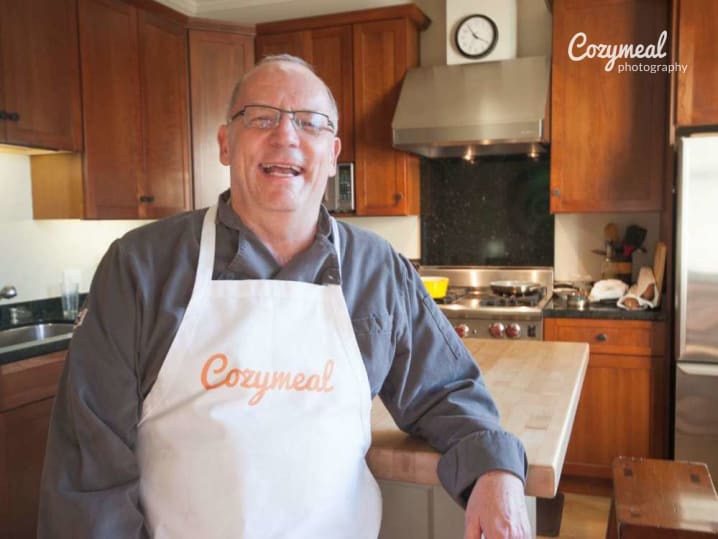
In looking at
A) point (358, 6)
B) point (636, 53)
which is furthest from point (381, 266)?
point (358, 6)

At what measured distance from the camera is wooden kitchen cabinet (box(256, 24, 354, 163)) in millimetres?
3764

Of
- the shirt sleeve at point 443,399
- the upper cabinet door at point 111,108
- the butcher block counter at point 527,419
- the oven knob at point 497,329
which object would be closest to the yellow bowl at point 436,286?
the oven knob at point 497,329

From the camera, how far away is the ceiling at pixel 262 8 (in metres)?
3.94

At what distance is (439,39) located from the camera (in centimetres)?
389

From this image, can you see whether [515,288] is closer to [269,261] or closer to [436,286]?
[436,286]

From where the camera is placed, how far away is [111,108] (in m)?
3.21

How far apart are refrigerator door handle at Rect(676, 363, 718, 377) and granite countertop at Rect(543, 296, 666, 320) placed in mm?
242

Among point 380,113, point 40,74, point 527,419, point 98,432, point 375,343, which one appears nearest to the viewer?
point 98,432

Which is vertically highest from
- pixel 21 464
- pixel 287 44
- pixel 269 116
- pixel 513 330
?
pixel 287 44

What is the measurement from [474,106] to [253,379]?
2703mm

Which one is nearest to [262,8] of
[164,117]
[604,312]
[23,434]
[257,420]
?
[164,117]

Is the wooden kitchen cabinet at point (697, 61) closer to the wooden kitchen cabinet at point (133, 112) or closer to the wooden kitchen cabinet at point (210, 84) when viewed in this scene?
the wooden kitchen cabinet at point (210, 84)

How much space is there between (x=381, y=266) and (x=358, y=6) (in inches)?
124

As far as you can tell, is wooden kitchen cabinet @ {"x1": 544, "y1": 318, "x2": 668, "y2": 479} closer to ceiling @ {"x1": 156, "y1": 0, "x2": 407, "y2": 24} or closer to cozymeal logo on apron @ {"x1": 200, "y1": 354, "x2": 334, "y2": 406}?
ceiling @ {"x1": 156, "y1": 0, "x2": 407, "y2": 24}
